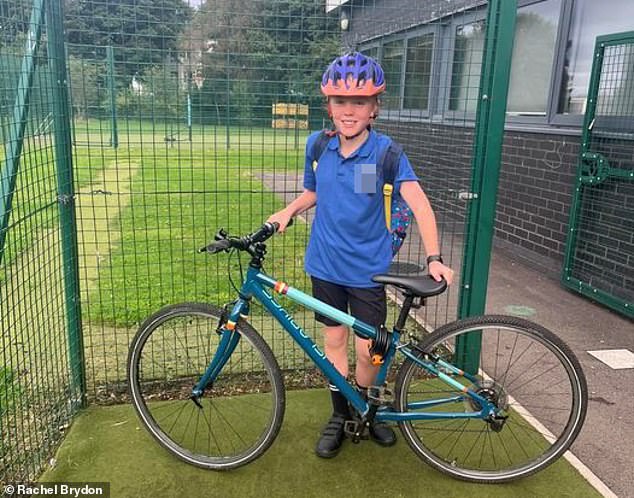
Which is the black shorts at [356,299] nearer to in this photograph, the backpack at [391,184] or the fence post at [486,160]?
the backpack at [391,184]

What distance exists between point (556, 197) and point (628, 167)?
1.18 meters

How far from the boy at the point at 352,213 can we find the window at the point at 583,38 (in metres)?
4.08

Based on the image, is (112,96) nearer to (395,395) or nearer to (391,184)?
(391,184)

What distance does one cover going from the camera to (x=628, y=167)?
4926 millimetres

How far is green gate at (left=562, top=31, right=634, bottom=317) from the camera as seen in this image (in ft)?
16.3

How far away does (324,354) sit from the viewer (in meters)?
2.86

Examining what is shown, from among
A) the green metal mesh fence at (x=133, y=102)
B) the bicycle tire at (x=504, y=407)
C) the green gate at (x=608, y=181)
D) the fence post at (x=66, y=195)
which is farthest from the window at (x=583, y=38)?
the fence post at (x=66, y=195)

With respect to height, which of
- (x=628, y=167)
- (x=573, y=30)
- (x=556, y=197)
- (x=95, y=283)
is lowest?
(x=95, y=283)

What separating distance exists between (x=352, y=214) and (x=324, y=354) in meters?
0.69

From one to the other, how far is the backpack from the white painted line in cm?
222

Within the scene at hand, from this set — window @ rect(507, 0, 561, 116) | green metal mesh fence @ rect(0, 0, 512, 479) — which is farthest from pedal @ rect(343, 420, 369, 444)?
window @ rect(507, 0, 561, 116)

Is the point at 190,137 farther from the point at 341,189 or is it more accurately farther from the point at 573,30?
the point at 573,30

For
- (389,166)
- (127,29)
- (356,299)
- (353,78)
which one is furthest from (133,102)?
(356,299)

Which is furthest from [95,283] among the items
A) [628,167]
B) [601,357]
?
[628,167]
